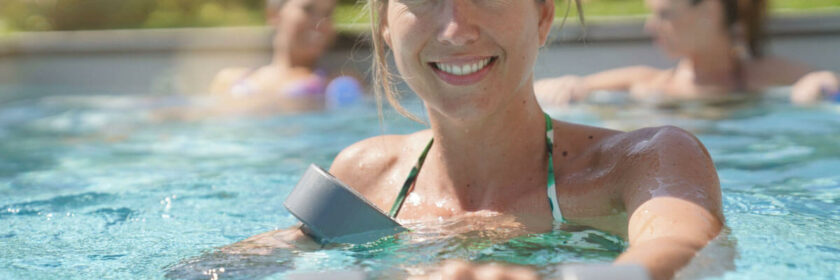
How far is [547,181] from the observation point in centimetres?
261

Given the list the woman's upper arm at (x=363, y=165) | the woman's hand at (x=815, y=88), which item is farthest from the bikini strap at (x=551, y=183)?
the woman's hand at (x=815, y=88)

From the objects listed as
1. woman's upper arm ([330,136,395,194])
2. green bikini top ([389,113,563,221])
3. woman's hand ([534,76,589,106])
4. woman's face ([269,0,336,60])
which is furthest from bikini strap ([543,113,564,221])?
woman's face ([269,0,336,60])

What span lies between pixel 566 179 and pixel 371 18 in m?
0.80

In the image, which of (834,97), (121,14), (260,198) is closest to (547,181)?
(260,198)

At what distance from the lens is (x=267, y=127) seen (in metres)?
6.55

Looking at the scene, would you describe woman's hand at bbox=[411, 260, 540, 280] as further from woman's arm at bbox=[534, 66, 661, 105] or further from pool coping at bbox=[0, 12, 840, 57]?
pool coping at bbox=[0, 12, 840, 57]

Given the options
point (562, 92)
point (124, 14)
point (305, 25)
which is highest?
point (124, 14)

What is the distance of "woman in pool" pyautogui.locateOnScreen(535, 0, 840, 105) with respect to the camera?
22.5ft

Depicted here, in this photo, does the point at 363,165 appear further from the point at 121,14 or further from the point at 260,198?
the point at 121,14

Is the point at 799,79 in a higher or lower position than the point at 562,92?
lower

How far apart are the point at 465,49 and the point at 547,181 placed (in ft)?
1.74

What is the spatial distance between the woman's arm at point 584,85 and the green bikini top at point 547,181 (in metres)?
4.30

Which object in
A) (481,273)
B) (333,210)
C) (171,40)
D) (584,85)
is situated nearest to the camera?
(481,273)

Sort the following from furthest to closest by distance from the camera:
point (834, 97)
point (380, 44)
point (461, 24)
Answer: point (834, 97) → point (380, 44) → point (461, 24)
